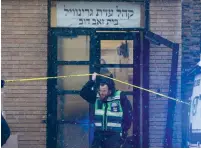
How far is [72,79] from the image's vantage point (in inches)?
330

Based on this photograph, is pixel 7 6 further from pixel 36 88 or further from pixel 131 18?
pixel 131 18

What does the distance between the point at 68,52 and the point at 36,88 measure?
2.77ft

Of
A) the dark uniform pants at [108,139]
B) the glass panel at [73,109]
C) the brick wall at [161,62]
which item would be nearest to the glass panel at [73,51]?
the glass panel at [73,109]

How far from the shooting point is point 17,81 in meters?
8.15

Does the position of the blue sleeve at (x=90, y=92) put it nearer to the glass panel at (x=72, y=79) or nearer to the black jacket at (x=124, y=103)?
the black jacket at (x=124, y=103)

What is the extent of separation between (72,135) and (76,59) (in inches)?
52.6

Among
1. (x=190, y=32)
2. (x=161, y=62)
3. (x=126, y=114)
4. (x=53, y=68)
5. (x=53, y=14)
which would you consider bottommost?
(x=126, y=114)

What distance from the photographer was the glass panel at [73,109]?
8.34 metres

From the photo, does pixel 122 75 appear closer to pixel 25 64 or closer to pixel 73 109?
pixel 73 109

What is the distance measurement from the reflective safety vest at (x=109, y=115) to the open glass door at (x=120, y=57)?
4.90 feet

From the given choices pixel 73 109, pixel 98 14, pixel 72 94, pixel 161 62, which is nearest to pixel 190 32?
pixel 161 62

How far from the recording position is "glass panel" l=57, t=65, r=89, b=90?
327 inches

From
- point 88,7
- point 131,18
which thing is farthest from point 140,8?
point 88,7

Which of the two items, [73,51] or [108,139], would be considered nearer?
[108,139]
